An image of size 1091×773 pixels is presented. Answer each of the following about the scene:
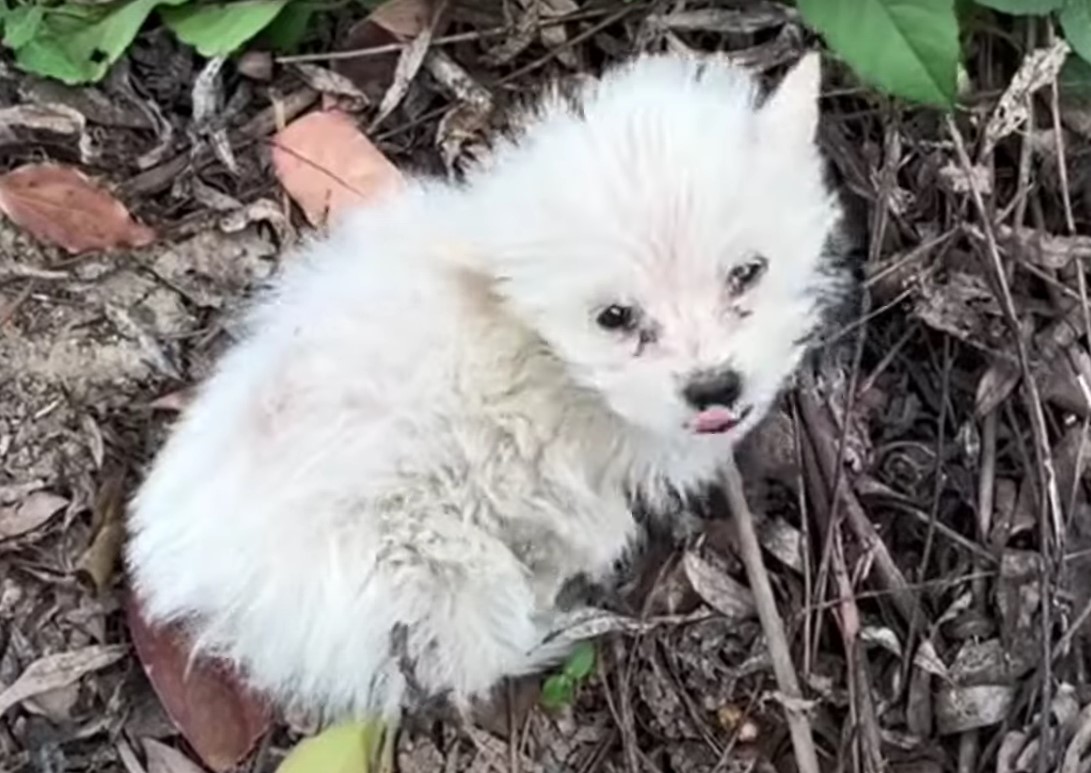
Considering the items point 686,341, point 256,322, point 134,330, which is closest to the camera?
point 686,341

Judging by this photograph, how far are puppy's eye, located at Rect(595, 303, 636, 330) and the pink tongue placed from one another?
0.40ft

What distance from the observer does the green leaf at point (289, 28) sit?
122 inches

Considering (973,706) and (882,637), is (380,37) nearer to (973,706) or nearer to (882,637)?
(882,637)

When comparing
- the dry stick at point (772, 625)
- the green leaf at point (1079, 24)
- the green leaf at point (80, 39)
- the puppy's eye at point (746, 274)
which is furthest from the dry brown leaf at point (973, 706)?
the green leaf at point (80, 39)

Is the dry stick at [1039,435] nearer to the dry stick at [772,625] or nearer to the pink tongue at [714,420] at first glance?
the dry stick at [772,625]

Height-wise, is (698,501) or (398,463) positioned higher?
(398,463)

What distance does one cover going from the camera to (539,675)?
2.91 m

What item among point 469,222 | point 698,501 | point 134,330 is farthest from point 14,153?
point 698,501

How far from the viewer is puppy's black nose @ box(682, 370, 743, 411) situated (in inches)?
98.3

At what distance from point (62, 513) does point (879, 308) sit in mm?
1040

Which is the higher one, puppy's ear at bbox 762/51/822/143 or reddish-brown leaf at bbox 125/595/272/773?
puppy's ear at bbox 762/51/822/143

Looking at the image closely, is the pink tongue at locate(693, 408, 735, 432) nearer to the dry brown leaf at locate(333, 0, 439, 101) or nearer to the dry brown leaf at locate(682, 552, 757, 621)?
the dry brown leaf at locate(682, 552, 757, 621)

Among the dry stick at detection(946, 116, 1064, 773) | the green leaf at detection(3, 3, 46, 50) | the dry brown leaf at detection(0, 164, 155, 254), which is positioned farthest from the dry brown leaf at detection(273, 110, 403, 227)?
the dry stick at detection(946, 116, 1064, 773)

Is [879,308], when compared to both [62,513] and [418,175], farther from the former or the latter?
[62,513]
